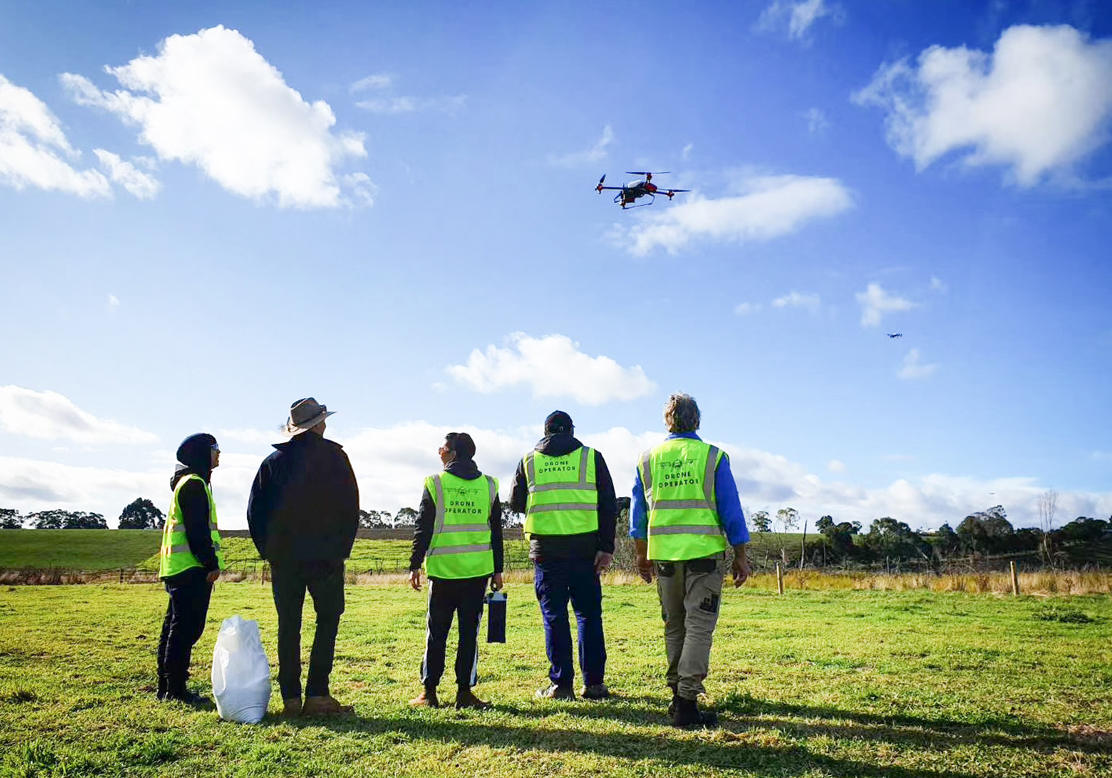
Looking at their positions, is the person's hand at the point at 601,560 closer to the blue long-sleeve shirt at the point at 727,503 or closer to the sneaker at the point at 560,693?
the blue long-sleeve shirt at the point at 727,503

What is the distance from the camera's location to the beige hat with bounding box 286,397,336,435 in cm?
655

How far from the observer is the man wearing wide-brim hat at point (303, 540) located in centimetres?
625

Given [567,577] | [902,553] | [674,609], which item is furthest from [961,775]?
[902,553]

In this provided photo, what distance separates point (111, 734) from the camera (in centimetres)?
560

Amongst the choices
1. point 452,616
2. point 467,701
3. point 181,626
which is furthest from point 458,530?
point 181,626

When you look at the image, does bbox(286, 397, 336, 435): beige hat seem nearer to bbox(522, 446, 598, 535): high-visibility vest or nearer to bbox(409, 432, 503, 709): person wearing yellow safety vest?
bbox(409, 432, 503, 709): person wearing yellow safety vest

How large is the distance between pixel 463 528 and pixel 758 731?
2.89m

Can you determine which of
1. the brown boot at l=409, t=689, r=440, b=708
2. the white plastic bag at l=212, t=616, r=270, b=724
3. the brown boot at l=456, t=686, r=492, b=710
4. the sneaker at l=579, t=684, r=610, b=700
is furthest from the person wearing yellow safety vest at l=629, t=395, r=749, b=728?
the white plastic bag at l=212, t=616, r=270, b=724

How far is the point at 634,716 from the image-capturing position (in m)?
5.84

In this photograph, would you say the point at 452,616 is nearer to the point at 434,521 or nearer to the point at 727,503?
the point at 434,521

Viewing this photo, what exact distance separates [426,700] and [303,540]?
178cm

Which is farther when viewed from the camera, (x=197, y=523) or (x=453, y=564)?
(x=197, y=523)

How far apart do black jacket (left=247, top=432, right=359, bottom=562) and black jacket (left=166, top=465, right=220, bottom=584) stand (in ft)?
2.81

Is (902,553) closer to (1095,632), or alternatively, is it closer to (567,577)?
(1095,632)
